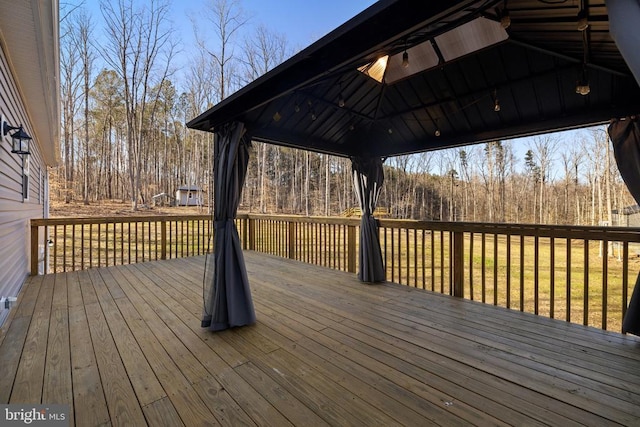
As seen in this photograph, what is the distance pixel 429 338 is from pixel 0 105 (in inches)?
186

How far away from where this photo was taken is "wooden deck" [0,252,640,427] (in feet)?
5.06

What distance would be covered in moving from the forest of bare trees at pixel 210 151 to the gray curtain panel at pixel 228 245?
7.21 meters

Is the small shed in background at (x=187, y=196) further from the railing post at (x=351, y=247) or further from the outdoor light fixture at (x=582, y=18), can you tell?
the outdoor light fixture at (x=582, y=18)

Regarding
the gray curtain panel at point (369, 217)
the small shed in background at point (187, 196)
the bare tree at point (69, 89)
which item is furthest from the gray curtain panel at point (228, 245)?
the small shed in background at point (187, 196)

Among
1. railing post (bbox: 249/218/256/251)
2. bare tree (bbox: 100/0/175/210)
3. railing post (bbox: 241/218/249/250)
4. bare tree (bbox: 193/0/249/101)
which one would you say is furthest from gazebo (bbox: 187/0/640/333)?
bare tree (bbox: 100/0/175/210)

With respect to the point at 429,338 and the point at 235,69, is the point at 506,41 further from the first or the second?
the point at 235,69

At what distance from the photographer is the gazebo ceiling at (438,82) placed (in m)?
1.74

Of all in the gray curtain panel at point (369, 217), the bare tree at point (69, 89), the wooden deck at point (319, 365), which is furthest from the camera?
the bare tree at point (69, 89)

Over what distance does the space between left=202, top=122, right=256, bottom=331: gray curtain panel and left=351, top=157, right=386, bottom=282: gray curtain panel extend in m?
1.99

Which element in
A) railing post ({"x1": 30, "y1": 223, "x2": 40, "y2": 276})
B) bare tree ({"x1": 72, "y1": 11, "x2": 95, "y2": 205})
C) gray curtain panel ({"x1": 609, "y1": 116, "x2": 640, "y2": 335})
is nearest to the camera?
gray curtain panel ({"x1": 609, "y1": 116, "x2": 640, "y2": 335})

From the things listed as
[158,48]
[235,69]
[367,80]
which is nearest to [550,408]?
[367,80]

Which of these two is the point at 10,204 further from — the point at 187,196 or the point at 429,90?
the point at 187,196

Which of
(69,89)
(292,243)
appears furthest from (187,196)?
(292,243)

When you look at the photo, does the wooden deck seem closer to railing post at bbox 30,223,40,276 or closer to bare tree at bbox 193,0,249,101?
railing post at bbox 30,223,40,276
